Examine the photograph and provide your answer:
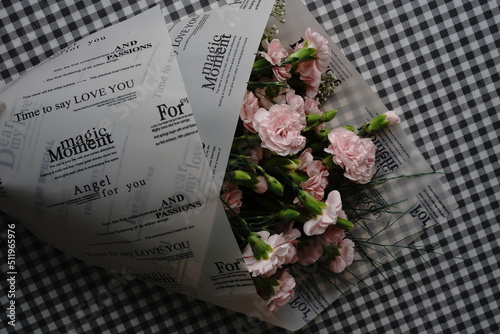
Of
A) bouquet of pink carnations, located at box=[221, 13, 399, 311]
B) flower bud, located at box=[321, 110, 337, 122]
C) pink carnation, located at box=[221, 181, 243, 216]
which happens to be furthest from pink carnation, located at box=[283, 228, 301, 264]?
flower bud, located at box=[321, 110, 337, 122]

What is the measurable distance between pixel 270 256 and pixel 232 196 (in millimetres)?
120

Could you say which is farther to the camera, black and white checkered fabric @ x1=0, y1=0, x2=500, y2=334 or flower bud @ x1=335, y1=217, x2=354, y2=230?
black and white checkered fabric @ x1=0, y1=0, x2=500, y2=334

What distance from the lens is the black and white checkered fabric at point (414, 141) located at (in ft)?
3.23

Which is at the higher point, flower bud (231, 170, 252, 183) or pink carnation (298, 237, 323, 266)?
flower bud (231, 170, 252, 183)

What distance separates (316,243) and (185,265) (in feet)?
0.81

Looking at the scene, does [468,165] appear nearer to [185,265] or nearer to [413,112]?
[413,112]

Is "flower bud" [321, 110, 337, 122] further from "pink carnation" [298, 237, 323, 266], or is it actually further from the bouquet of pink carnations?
"pink carnation" [298, 237, 323, 266]

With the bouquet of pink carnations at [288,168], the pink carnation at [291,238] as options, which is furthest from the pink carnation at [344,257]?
the pink carnation at [291,238]

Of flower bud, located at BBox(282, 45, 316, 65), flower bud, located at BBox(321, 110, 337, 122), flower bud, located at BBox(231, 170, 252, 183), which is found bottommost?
flower bud, located at BBox(321, 110, 337, 122)

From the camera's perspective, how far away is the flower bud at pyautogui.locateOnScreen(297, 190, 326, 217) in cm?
81

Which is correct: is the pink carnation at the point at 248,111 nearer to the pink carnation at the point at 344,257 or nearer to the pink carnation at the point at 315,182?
the pink carnation at the point at 315,182

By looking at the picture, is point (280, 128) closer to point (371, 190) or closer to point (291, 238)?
point (291, 238)

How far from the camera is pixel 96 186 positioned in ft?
2.68

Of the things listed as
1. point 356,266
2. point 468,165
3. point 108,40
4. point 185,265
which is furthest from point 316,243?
point 108,40
